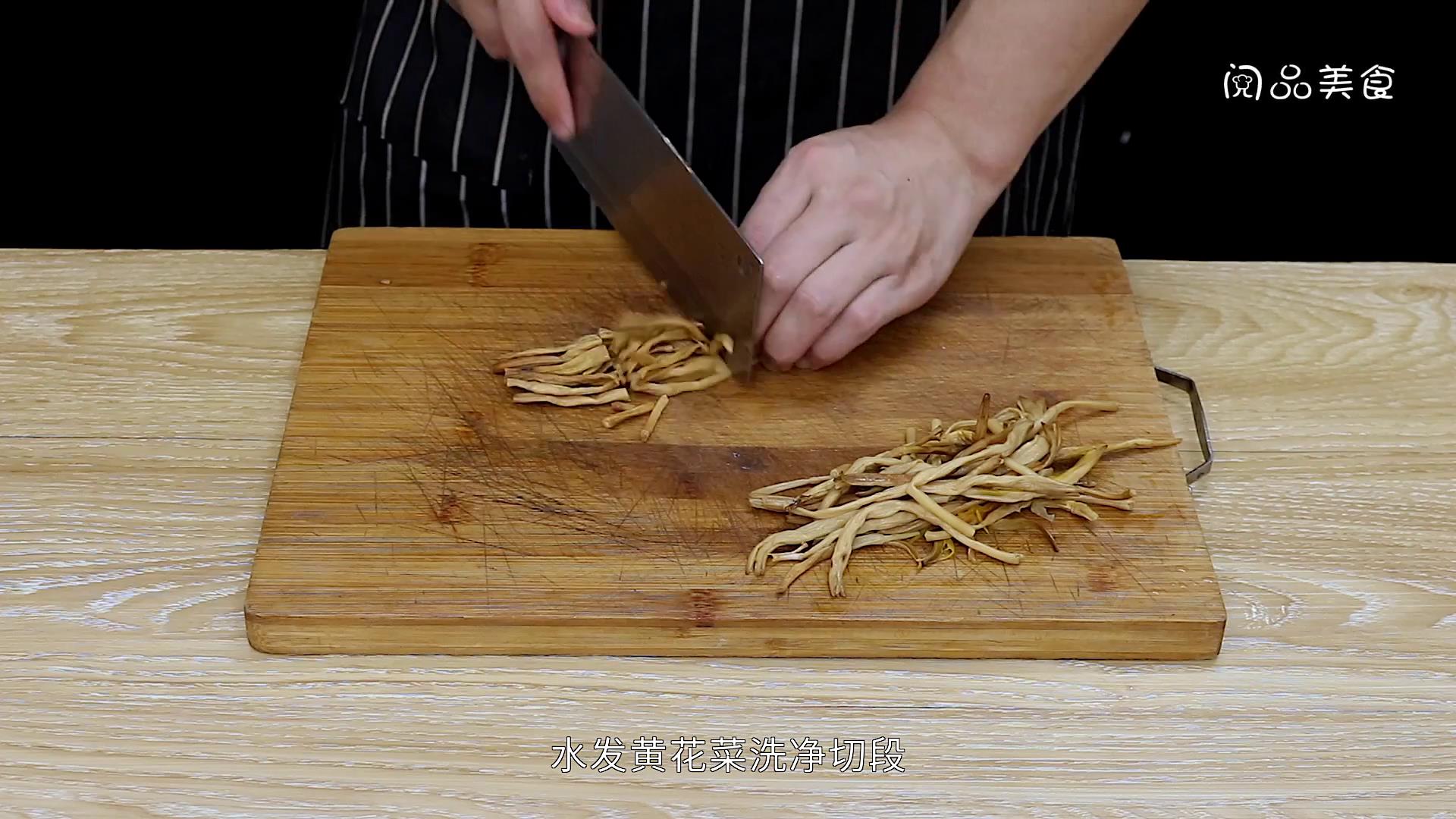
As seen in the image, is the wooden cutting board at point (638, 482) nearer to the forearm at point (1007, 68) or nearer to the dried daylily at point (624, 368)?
the dried daylily at point (624, 368)

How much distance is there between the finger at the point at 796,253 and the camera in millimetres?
1521

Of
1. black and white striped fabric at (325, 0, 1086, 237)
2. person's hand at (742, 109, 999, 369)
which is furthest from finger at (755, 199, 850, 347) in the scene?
black and white striped fabric at (325, 0, 1086, 237)

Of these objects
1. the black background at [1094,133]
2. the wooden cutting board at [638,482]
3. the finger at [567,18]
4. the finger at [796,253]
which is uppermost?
the finger at [567,18]

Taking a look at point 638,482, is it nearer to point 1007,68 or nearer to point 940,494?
point 940,494

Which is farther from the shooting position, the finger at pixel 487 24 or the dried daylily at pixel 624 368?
the finger at pixel 487 24

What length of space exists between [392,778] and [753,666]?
1.04 ft

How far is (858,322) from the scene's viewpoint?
154 centimetres

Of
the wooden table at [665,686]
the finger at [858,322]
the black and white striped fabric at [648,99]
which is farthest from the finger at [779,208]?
the wooden table at [665,686]

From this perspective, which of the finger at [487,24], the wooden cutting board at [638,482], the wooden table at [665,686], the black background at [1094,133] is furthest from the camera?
the black background at [1094,133]

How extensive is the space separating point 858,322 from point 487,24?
0.56 meters

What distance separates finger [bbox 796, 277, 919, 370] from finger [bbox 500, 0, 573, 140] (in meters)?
0.39

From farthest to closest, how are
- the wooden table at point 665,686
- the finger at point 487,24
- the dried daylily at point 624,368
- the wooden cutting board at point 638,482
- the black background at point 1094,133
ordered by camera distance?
the black background at point 1094,133 < the finger at point 487,24 < the dried daylily at point 624,368 < the wooden cutting board at point 638,482 < the wooden table at point 665,686

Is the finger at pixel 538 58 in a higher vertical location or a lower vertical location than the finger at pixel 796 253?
higher

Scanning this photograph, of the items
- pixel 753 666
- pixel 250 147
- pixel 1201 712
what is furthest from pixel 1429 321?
pixel 250 147
